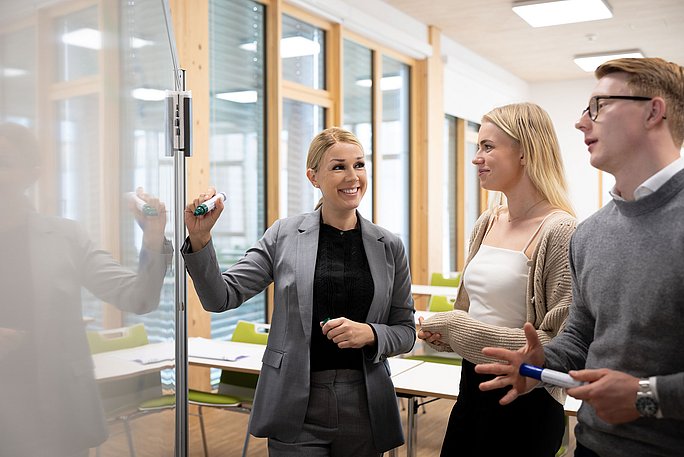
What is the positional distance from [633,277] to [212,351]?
271 cm

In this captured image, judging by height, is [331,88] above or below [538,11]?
below

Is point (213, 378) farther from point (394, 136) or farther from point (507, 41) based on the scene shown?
point (507, 41)

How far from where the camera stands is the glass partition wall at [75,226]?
757 millimetres

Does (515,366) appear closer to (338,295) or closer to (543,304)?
(543,304)

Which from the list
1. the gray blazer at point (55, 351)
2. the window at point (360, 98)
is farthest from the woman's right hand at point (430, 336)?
the window at point (360, 98)

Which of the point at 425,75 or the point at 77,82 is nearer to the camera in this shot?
the point at 77,82

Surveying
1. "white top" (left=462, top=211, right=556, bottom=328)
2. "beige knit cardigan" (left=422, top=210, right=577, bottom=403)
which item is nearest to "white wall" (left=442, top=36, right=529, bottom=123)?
"white top" (left=462, top=211, right=556, bottom=328)

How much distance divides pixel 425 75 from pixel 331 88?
214cm

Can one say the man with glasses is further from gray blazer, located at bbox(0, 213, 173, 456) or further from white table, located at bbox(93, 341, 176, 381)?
gray blazer, located at bbox(0, 213, 173, 456)

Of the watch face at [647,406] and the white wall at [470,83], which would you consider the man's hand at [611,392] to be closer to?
the watch face at [647,406]

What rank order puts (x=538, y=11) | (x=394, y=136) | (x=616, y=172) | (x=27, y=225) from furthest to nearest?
(x=394, y=136) < (x=538, y=11) < (x=616, y=172) < (x=27, y=225)

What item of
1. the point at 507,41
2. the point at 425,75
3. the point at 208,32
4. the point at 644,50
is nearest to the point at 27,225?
the point at 208,32

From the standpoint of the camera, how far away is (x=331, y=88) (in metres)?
6.74

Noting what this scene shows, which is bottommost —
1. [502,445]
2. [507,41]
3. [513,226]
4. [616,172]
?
[502,445]
